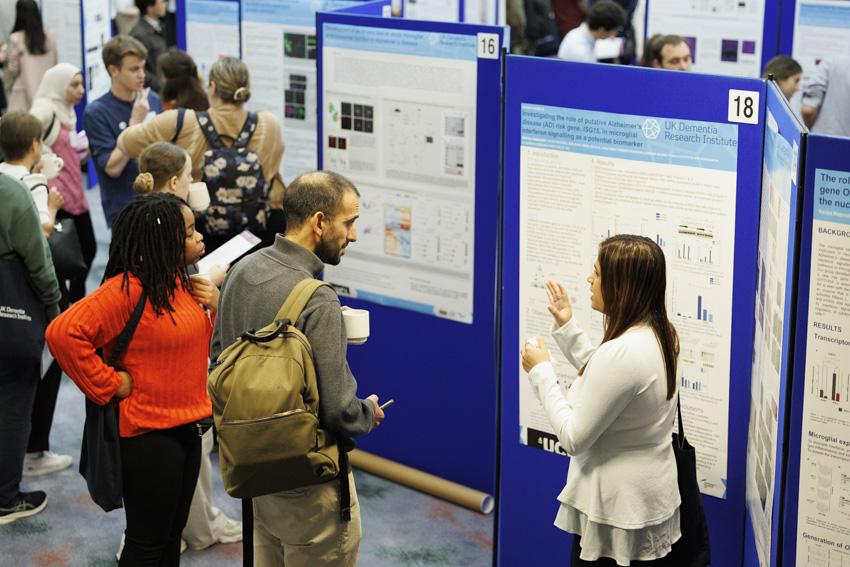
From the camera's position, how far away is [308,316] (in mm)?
2828

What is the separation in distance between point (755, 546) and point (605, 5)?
5050mm

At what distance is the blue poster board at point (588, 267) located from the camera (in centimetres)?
323

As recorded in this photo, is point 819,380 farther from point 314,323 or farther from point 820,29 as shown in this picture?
point 820,29

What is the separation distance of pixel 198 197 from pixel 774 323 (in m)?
→ 2.37

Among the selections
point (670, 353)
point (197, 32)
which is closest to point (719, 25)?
point (197, 32)

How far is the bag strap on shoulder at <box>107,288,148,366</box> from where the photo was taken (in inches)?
128

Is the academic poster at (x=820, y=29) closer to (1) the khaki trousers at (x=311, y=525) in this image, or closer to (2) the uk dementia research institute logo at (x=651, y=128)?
(2) the uk dementia research institute logo at (x=651, y=128)

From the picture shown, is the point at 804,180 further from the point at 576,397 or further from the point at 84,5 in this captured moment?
the point at 84,5

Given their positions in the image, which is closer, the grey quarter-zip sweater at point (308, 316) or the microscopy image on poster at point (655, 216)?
the grey quarter-zip sweater at point (308, 316)

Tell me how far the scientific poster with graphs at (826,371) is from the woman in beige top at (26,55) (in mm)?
7150

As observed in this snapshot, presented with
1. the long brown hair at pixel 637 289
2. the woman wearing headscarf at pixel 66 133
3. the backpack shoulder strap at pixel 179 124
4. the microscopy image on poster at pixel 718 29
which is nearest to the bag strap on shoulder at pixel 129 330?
the long brown hair at pixel 637 289

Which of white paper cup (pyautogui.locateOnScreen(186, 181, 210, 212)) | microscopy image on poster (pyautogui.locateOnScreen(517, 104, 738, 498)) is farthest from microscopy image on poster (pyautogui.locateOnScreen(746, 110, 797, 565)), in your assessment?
white paper cup (pyautogui.locateOnScreen(186, 181, 210, 212))

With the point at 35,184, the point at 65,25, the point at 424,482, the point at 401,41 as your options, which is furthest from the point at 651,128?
the point at 65,25

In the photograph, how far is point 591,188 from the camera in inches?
138
